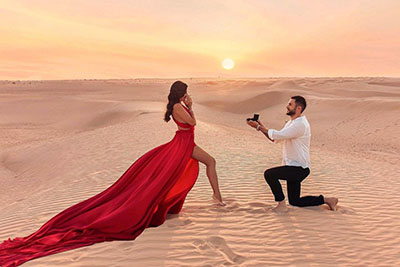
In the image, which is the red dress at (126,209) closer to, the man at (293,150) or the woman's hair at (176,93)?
the woman's hair at (176,93)

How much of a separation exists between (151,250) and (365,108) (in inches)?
1135

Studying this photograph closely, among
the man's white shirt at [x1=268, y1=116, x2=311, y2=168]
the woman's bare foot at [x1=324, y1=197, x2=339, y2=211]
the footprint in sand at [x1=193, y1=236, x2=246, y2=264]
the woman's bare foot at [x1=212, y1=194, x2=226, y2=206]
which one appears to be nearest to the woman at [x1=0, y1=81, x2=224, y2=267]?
the woman's bare foot at [x1=212, y1=194, x2=226, y2=206]

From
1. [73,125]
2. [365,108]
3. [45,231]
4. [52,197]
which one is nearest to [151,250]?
[45,231]

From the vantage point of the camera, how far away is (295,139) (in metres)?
5.73

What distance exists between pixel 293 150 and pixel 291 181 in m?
0.53

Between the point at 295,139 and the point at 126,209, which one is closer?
the point at 126,209

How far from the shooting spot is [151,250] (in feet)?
15.6

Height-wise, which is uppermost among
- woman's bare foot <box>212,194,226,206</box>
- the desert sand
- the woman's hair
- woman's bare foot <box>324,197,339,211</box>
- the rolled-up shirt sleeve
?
the woman's hair

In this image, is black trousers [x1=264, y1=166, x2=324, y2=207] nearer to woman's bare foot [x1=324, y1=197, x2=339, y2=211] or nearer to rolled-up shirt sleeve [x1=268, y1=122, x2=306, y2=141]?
woman's bare foot [x1=324, y1=197, x2=339, y2=211]

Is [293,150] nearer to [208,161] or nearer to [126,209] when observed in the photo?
[208,161]

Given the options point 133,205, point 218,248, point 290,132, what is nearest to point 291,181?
point 290,132

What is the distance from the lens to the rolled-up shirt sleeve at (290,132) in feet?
18.2

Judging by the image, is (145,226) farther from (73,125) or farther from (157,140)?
(73,125)

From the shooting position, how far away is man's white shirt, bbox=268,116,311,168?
557 centimetres
